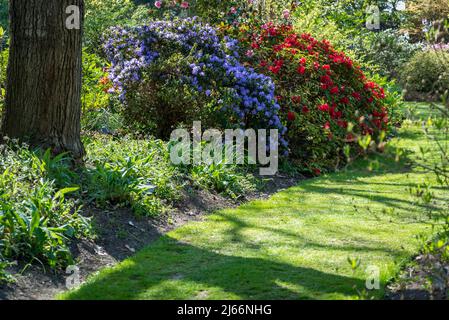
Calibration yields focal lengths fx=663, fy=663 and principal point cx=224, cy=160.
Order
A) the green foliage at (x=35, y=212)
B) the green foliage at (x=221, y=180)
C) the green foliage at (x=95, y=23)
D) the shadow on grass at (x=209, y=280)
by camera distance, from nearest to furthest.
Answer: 1. the shadow on grass at (x=209, y=280)
2. the green foliage at (x=35, y=212)
3. the green foliage at (x=221, y=180)
4. the green foliage at (x=95, y=23)

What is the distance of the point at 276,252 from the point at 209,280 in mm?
916

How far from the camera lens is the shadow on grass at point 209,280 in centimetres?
448

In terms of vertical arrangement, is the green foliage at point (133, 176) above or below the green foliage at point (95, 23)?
below

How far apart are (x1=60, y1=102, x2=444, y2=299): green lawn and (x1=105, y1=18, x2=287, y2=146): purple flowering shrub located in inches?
73.0

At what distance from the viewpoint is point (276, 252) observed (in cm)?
549

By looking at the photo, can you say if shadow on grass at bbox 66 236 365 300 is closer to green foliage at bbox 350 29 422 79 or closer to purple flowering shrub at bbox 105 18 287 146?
purple flowering shrub at bbox 105 18 287 146

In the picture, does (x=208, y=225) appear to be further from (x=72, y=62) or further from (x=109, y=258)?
(x=72, y=62)

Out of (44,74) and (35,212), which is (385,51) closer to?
(44,74)

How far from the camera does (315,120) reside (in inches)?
395

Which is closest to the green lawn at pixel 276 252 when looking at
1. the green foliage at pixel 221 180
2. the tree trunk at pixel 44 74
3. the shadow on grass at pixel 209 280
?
the shadow on grass at pixel 209 280

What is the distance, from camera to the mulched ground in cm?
458

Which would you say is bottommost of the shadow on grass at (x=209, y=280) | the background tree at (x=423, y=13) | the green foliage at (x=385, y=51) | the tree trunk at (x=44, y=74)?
the shadow on grass at (x=209, y=280)

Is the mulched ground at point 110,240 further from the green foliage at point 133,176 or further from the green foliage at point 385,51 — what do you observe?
the green foliage at point 385,51

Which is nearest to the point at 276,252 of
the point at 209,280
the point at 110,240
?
the point at 209,280
